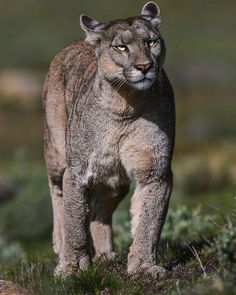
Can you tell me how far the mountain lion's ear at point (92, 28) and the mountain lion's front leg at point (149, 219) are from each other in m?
1.49

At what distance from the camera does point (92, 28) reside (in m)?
9.62

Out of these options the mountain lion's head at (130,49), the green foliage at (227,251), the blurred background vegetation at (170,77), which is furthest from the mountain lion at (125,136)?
the green foliage at (227,251)

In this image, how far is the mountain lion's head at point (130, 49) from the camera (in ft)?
28.7

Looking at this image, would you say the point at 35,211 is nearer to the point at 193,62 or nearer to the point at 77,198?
the point at 77,198

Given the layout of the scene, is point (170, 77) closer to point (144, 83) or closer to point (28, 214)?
point (28, 214)

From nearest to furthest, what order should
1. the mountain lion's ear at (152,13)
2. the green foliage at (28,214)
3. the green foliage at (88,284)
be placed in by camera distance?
the green foliage at (88,284)
the mountain lion's ear at (152,13)
the green foliage at (28,214)

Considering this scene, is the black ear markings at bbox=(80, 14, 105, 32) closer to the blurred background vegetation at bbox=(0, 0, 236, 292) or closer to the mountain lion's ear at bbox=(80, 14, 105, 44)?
the mountain lion's ear at bbox=(80, 14, 105, 44)

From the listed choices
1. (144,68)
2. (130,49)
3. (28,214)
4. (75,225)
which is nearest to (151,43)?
(130,49)

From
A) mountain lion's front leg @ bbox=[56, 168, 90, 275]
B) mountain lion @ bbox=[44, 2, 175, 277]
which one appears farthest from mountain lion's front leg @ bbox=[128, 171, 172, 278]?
mountain lion's front leg @ bbox=[56, 168, 90, 275]

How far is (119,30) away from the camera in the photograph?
9.20 meters

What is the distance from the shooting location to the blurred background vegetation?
63.5ft

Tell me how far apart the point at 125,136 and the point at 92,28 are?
1151 mm

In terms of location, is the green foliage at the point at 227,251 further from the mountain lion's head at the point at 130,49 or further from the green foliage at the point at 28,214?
the green foliage at the point at 28,214

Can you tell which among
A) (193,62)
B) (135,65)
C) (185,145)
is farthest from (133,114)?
(193,62)
